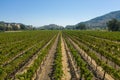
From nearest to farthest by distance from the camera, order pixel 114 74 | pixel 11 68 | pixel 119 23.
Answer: pixel 114 74, pixel 11 68, pixel 119 23

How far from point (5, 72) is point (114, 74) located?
9.06 m

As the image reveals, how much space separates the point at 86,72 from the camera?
17.1 meters

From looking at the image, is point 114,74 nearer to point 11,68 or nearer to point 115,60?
point 115,60

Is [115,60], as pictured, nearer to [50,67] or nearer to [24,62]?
[50,67]

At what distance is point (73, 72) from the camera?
735 inches

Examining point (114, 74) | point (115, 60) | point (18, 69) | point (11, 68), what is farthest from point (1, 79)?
point (115, 60)

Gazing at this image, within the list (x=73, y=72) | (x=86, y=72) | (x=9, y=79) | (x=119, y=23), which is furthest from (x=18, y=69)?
(x=119, y=23)

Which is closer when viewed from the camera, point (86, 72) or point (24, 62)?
point (86, 72)

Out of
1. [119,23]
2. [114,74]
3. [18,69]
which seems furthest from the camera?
[119,23]

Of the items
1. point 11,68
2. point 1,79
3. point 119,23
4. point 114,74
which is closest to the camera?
point 1,79

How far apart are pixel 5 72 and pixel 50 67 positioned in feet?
16.8

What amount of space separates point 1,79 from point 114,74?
356 inches

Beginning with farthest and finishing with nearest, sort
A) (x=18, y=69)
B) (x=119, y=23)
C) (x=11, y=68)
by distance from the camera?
(x=119, y=23)
(x=18, y=69)
(x=11, y=68)

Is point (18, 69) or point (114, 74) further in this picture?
point (18, 69)
